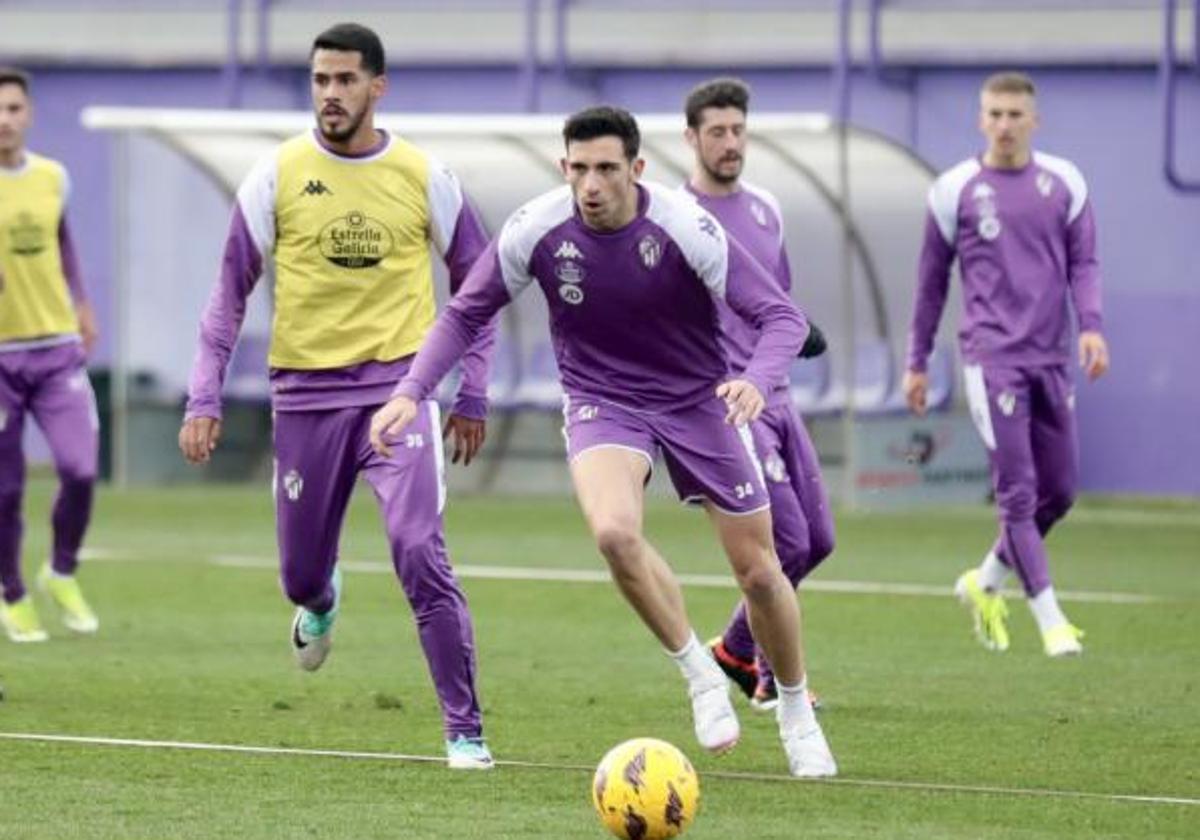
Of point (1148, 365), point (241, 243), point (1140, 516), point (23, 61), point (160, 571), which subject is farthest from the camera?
point (23, 61)

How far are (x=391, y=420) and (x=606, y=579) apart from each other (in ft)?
30.6

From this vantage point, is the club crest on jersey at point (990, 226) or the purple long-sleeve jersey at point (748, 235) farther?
the club crest on jersey at point (990, 226)

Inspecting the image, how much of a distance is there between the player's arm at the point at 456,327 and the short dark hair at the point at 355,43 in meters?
0.84

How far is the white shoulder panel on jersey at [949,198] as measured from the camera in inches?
590

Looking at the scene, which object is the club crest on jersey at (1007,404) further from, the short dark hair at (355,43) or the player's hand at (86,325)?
the short dark hair at (355,43)

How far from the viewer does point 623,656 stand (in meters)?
15.1

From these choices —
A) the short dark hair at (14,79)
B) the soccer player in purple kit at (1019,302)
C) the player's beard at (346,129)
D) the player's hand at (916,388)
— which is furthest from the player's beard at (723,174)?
the short dark hair at (14,79)

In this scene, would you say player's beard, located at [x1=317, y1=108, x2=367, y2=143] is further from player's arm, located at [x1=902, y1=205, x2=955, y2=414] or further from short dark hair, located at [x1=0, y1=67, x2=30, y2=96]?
short dark hair, located at [x1=0, y1=67, x2=30, y2=96]

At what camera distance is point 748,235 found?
1263 cm

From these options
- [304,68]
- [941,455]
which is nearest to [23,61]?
[304,68]

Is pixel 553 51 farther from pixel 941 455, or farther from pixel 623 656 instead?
pixel 623 656

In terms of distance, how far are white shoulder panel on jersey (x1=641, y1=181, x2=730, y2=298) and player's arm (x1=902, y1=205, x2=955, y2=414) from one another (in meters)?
4.67

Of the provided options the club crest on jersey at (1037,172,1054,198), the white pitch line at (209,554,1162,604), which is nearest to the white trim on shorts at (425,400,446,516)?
the club crest on jersey at (1037,172,1054,198)

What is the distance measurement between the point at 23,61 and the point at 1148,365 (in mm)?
12047
